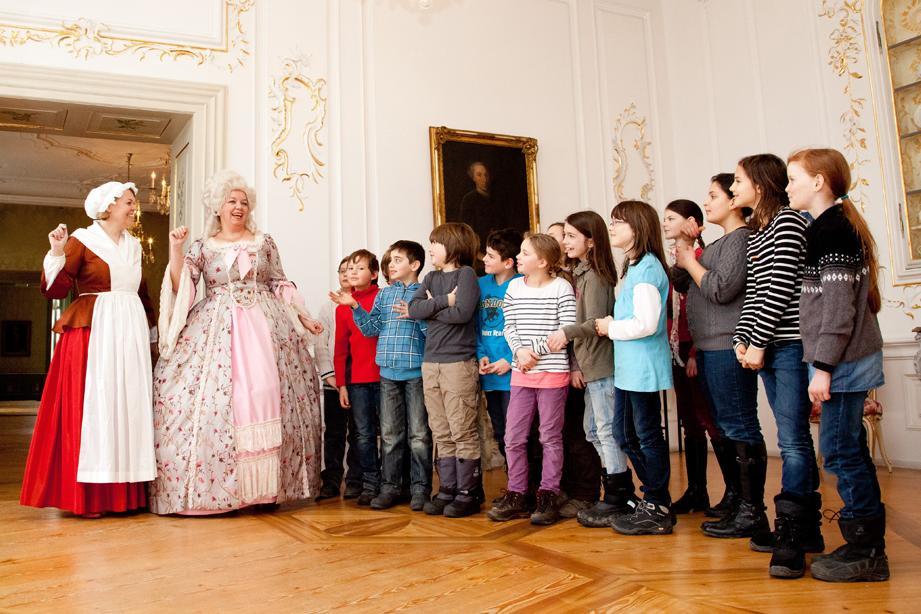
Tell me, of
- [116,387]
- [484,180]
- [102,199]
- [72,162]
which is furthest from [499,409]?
[72,162]

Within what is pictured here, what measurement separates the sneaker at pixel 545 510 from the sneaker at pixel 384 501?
829mm

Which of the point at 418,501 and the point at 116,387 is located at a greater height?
the point at 116,387

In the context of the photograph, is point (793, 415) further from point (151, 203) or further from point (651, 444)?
point (151, 203)

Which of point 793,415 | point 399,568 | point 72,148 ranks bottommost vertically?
point 399,568

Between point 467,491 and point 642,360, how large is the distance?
1065 millimetres

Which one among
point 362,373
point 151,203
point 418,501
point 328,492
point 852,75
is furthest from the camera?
point 151,203

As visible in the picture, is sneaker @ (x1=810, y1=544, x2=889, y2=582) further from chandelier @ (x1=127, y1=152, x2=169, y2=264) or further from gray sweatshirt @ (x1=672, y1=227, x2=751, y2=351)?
chandelier @ (x1=127, y1=152, x2=169, y2=264)

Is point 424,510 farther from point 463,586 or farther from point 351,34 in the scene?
point 351,34

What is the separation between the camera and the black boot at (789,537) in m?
2.29

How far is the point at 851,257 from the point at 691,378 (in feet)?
4.76

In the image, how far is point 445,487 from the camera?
3.60 meters

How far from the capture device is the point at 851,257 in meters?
2.31

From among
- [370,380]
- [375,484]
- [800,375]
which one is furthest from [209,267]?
[800,375]

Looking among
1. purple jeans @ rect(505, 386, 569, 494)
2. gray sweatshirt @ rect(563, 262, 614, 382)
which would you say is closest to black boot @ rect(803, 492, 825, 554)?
gray sweatshirt @ rect(563, 262, 614, 382)
